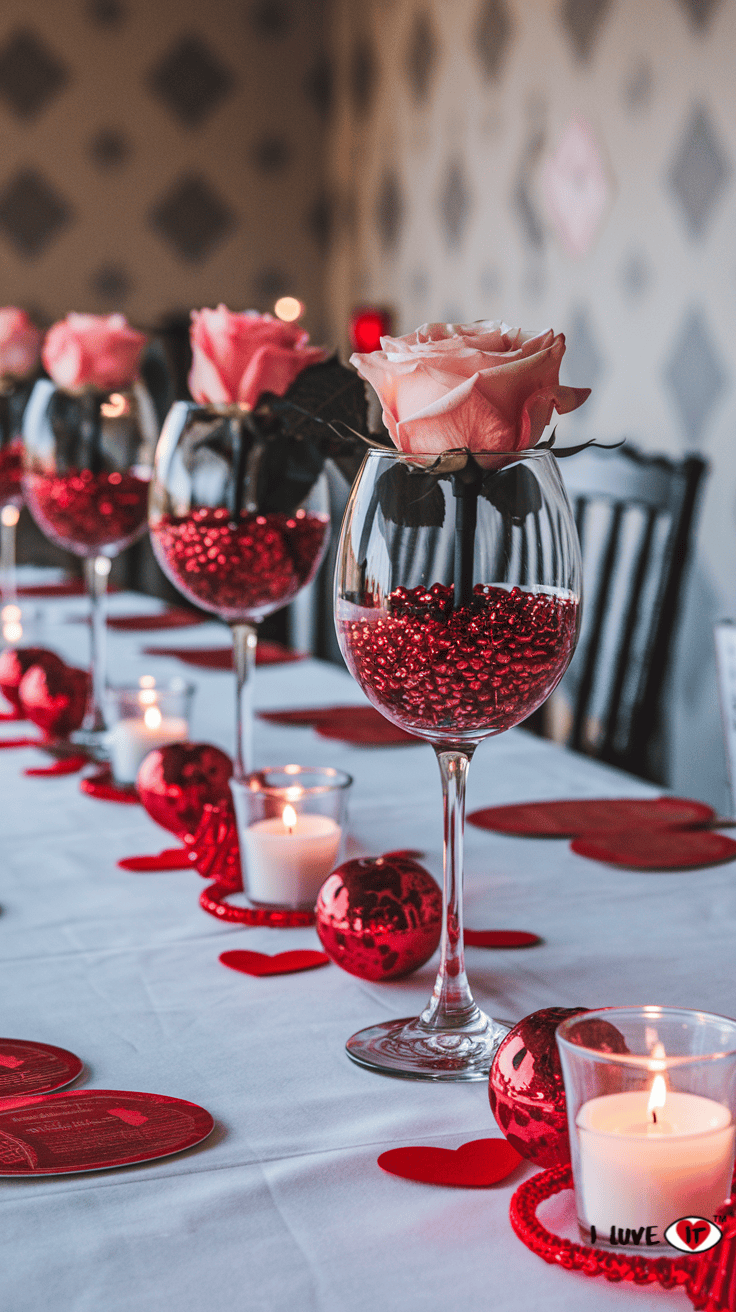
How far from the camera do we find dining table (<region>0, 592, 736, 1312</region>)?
0.41m

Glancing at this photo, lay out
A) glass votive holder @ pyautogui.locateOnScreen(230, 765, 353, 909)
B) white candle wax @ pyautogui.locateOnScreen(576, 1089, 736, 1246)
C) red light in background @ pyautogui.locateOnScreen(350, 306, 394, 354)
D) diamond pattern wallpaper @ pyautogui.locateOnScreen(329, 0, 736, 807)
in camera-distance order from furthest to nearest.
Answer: red light in background @ pyautogui.locateOnScreen(350, 306, 394, 354) → diamond pattern wallpaper @ pyautogui.locateOnScreen(329, 0, 736, 807) → glass votive holder @ pyautogui.locateOnScreen(230, 765, 353, 909) → white candle wax @ pyautogui.locateOnScreen(576, 1089, 736, 1246)

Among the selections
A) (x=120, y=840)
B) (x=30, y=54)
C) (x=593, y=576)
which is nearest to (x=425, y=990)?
(x=120, y=840)

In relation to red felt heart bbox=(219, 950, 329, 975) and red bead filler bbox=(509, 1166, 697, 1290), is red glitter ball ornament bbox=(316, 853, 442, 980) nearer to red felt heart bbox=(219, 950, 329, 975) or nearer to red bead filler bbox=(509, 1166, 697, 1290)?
red felt heart bbox=(219, 950, 329, 975)

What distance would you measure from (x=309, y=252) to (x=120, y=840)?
11.9 feet

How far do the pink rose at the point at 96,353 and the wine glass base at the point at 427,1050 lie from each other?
0.67 m

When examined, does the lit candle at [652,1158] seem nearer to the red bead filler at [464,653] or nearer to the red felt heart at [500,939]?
the red bead filler at [464,653]

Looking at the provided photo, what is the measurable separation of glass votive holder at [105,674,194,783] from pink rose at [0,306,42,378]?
652 millimetres

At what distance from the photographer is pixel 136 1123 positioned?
1.64 ft

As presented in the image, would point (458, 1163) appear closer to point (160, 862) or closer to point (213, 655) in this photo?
point (160, 862)

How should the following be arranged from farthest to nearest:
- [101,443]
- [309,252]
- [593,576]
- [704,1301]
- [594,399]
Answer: [309,252]
[594,399]
[593,576]
[101,443]
[704,1301]

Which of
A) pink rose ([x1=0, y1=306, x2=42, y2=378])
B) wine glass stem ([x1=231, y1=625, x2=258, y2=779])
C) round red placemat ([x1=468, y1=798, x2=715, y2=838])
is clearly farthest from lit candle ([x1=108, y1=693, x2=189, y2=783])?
pink rose ([x1=0, y1=306, x2=42, y2=378])

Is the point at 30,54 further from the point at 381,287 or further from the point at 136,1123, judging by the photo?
the point at 136,1123

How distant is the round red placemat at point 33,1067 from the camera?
0.53 metres

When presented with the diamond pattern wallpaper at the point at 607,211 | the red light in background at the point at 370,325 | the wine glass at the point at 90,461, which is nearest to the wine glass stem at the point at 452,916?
the wine glass at the point at 90,461
